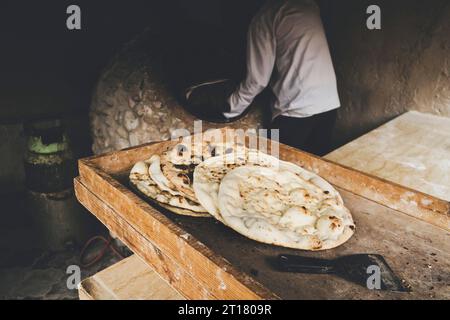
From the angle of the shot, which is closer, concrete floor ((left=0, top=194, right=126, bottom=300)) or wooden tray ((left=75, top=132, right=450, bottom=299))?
wooden tray ((left=75, top=132, right=450, bottom=299))

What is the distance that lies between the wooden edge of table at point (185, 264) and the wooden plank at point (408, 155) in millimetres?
1277

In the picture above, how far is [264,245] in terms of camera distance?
160cm

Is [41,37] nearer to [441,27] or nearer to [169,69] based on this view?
[169,69]

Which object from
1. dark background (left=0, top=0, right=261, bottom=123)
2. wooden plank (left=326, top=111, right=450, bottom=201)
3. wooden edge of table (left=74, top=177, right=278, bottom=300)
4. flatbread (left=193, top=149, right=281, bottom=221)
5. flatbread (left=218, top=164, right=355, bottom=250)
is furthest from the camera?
dark background (left=0, top=0, right=261, bottom=123)

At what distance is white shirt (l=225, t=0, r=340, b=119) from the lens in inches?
131

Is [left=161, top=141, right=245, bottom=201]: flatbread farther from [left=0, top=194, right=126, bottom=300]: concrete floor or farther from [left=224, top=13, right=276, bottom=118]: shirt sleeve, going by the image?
[left=0, top=194, right=126, bottom=300]: concrete floor

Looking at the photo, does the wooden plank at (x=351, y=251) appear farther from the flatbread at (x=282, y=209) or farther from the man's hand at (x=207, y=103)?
the man's hand at (x=207, y=103)

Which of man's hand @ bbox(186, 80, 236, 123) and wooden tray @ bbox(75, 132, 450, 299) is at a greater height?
man's hand @ bbox(186, 80, 236, 123)

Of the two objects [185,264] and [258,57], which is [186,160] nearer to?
[185,264]

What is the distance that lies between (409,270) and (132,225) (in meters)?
1.08

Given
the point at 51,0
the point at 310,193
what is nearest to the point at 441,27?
the point at 310,193

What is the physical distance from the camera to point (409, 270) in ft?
4.87

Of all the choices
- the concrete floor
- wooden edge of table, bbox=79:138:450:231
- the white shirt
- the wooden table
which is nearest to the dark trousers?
the white shirt

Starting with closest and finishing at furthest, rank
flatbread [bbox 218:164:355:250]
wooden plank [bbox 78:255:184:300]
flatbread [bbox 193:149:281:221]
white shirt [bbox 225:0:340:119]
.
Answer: flatbread [bbox 218:164:355:250]
flatbread [bbox 193:149:281:221]
wooden plank [bbox 78:255:184:300]
white shirt [bbox 225:0:340:119]
